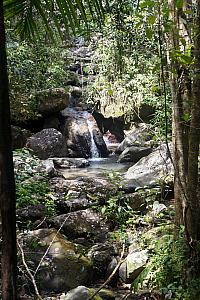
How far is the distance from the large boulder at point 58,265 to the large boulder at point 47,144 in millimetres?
7387

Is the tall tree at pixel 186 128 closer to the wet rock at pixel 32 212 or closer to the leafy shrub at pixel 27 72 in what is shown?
the wet rock at pixel 32 212

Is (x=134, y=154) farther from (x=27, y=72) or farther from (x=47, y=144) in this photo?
(x=27, y=72)

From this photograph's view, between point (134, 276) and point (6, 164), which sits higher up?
point (6, 164)

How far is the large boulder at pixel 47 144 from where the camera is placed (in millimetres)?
11820

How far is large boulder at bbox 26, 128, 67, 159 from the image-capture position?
38.8ft

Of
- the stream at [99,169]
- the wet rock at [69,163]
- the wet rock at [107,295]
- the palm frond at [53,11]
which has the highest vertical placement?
the palm frond at [53,11]

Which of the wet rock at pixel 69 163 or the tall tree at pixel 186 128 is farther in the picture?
the wet rock at pixel 69 163

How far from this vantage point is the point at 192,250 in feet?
10.8

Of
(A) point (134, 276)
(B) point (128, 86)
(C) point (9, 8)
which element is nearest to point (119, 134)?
(B) point (128, 86)

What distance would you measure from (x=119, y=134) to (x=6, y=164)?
14.7 m

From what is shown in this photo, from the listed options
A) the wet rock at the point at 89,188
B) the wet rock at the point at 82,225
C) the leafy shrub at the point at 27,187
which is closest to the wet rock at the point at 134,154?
the wet rock at the point at 89,188

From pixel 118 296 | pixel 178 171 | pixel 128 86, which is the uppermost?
pixel 128 86

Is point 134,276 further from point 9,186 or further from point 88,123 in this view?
point 88,123

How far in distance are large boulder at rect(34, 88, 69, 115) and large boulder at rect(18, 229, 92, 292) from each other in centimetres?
787
